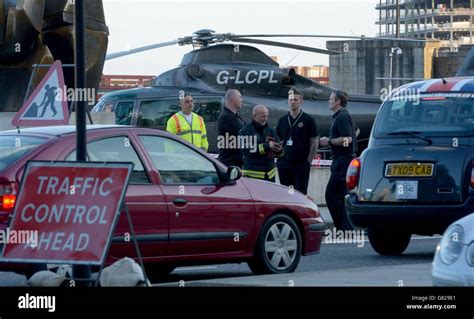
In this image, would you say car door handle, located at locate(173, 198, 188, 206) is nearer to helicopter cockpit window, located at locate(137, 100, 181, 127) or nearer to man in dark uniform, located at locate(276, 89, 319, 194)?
man in dark uniform, located at locate(276, 89, 319, 194)

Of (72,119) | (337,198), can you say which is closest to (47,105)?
(337,198)

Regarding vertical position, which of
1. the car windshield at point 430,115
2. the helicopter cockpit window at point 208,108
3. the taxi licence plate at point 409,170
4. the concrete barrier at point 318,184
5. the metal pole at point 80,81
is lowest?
the concrete barrier at point 318,184

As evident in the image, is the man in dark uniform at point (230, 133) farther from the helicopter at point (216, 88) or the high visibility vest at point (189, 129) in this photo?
the helicopter at point (216, 88)

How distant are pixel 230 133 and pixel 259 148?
2.15 ft

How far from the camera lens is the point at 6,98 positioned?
73.0 ft

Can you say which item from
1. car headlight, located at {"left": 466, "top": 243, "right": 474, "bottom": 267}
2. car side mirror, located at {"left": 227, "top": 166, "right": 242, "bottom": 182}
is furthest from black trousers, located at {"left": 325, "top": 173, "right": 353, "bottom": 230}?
car headlight, located at {"left": 466, "top": 243, "right": 474, "bottom": 267}

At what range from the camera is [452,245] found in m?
8.28

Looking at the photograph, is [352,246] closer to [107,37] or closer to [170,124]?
[170,124]

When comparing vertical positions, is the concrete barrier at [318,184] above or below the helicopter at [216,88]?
below

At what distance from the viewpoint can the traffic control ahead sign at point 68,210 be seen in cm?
844

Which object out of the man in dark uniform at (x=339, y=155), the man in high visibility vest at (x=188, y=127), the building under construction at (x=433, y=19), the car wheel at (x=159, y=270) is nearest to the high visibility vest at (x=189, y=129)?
the man in high visibility vest at (x=188, y=127)

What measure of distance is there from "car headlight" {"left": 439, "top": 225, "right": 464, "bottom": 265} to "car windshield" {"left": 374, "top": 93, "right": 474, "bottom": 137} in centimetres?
543

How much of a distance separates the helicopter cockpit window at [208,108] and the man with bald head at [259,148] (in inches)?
449
